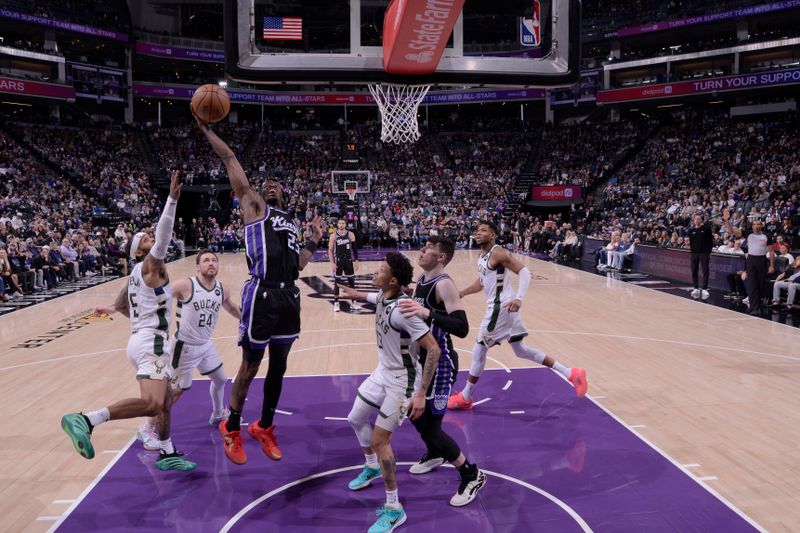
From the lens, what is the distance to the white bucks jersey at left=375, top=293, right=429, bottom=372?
394 centimetres

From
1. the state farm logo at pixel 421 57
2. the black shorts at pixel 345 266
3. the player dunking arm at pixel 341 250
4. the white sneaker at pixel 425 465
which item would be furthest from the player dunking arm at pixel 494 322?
the black shorts at pixel 345 266

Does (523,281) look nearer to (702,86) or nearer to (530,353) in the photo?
(530,353)

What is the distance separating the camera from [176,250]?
25109 millimetres

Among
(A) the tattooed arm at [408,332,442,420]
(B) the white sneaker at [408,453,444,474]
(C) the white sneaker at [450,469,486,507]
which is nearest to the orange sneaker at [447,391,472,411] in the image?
(B) the white sneaker at [408,453,444,474]

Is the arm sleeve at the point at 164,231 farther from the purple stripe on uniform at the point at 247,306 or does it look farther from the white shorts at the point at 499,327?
the white shorts at the point at 499,327

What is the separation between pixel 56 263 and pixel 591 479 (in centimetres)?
1565

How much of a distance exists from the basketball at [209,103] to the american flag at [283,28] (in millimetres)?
3502

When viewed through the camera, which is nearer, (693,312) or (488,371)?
(488,371)

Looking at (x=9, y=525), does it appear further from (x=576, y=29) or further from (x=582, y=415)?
(x=576, y=29)

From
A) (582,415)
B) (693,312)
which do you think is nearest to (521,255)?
(693,312)

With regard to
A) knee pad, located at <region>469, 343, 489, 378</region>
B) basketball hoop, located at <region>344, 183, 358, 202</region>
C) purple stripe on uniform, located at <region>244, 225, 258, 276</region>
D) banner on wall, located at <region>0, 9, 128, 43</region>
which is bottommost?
knee pad, located at <region>469, 343, 489, 378</region>

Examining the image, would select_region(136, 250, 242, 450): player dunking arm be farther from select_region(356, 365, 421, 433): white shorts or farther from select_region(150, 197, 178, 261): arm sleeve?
select_region(356, 365, 421, 433): white shorts

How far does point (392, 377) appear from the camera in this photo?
407 cm

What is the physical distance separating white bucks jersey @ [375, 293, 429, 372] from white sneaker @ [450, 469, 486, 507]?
2.78 ft
